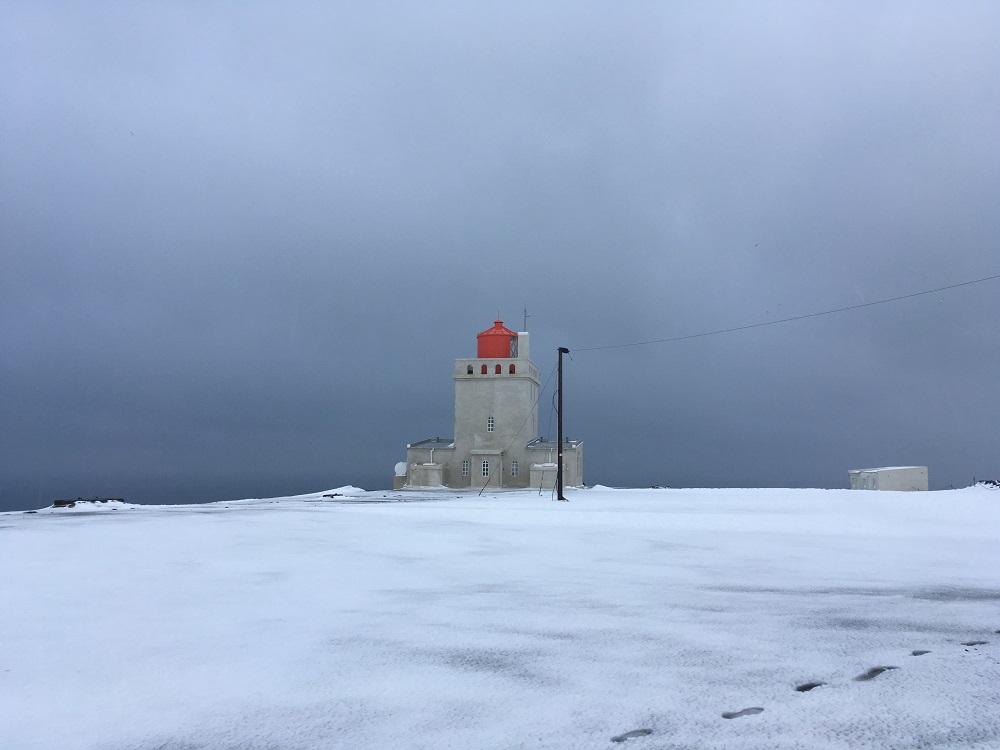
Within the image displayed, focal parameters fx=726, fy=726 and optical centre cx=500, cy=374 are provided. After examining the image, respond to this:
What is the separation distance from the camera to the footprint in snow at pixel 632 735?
410 centimetres

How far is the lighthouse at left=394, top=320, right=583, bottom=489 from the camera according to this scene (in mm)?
47406

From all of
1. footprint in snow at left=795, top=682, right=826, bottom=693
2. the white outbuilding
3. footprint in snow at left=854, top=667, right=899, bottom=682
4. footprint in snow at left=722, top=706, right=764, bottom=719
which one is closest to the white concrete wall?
the white outbuilding

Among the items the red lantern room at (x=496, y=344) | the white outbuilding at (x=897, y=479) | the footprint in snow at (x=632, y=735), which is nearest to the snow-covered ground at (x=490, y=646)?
the footprint in snow at (x=632, y=735)

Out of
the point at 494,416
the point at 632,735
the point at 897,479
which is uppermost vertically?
the point at 494,416

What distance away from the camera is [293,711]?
4613mm

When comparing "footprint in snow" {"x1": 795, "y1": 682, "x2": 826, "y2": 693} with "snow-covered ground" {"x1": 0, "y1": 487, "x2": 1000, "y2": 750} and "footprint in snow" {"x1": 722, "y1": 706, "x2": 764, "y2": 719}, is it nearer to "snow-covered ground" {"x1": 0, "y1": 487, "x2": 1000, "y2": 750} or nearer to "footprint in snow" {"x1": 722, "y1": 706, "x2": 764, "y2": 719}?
"snow-covered ground" {"x1": 0, "y1": 487, "x2": 1000, "y2": 750}

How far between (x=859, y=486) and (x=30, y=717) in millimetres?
49653

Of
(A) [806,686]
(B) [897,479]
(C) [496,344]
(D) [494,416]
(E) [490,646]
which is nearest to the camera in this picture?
(A) [806,686]

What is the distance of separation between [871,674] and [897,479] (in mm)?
44377

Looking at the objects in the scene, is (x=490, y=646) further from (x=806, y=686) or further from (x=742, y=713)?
(x=806, y=686)

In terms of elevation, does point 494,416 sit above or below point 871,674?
above

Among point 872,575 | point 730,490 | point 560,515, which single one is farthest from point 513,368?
point 872,575

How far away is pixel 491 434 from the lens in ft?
158

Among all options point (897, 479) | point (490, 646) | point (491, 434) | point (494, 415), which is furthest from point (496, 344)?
point (490, 646)
